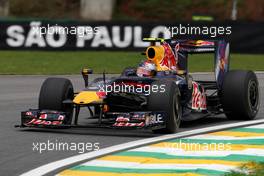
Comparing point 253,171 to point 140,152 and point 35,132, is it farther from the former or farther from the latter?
point 35,132

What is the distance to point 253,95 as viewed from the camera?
13.4 metres

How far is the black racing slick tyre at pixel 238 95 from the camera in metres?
12.9

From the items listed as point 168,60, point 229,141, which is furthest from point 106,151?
point 168,60

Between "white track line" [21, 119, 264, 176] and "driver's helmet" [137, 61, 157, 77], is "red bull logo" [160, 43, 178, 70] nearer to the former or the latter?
"driver's helmet" [137, 61, 157, 77]

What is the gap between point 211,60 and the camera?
29219 mm

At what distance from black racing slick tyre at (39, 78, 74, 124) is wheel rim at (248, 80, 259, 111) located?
288cm

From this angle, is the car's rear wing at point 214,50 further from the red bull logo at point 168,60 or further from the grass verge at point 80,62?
the grass verge at point 80,62

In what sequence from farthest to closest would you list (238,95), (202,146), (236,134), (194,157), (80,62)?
1. (80,62)
2. (238,95)
3. (236,134)
4. (202,146)
5. (194,157)

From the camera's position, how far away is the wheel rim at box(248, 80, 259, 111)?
13188 millimetres

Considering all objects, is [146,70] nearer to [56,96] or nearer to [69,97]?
[69,97]

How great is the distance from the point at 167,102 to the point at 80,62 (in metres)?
16.5

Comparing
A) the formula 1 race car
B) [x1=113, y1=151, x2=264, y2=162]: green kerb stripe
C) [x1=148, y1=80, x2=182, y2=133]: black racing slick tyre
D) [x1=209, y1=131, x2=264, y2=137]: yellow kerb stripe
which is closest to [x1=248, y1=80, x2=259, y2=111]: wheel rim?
the formula 1 race car

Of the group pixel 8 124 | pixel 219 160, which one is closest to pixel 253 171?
pixel 219 160

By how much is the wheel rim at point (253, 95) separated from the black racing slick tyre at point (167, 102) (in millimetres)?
2124
